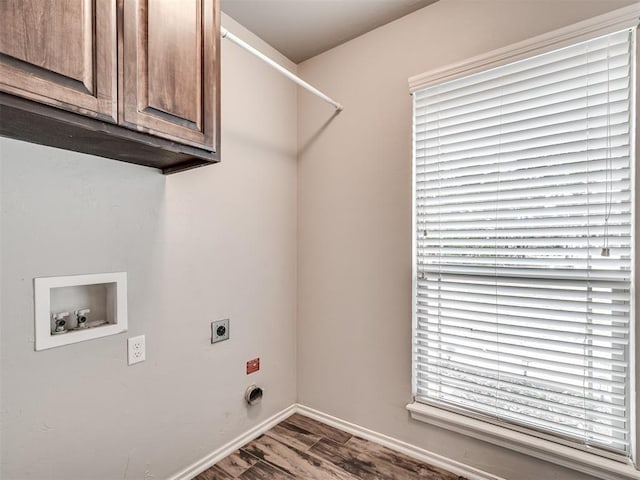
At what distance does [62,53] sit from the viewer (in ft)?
2.96

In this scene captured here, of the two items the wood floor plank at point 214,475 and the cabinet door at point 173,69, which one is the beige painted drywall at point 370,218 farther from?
the cabinet door at point 173,69

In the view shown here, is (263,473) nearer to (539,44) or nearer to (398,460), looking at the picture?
(398,460)

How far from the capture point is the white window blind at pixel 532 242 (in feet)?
4.42

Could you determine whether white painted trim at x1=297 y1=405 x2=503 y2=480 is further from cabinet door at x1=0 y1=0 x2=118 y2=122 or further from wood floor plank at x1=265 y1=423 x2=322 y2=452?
cabinet door at x1=0 y1=0 x2=118 y2=122

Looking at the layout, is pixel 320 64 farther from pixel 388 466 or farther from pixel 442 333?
pixel 388 466

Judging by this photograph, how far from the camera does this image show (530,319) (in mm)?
1514

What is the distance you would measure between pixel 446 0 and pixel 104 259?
2.13 meters

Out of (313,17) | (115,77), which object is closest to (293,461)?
(115,77)

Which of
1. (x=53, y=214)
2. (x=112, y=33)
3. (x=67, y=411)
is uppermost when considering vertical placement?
(x=112, y=33)

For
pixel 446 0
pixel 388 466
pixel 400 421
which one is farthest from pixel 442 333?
pixel 446 0

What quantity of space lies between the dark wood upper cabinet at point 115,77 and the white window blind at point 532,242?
117 cm

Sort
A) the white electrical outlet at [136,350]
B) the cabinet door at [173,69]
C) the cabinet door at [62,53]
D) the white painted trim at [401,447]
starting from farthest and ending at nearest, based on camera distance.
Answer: the white painted trim at [401,447] → the white electrical outlet at [136,350] → the cabinet door at [173,69] → the cabinet door at [62,53]

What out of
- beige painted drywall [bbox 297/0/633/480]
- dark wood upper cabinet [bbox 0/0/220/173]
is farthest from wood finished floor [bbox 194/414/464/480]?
dark wood upper cabinet [bbox 0/0/220/173]

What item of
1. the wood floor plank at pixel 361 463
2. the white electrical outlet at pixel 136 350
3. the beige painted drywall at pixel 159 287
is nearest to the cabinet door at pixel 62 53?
the beige painted drywall at pixel 159 287
